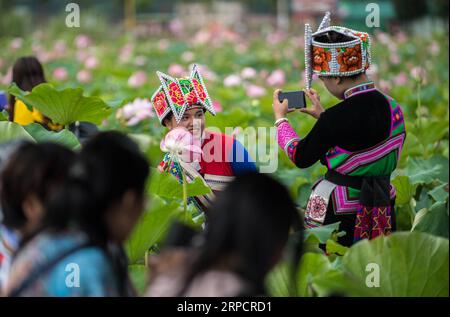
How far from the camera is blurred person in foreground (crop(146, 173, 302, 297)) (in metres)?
1.42

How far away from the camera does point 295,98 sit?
2.51 meters

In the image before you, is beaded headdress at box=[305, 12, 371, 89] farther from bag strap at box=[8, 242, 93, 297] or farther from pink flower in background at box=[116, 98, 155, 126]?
pink flower in background at box=[116, 98, 155, 126]

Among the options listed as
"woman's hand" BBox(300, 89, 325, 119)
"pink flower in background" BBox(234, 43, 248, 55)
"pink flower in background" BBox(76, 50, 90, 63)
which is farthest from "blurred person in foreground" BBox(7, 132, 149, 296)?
"pink flower in background" BBox(234, 43, 248, 55)

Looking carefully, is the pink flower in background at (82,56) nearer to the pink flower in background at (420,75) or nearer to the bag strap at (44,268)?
the pink flower in background at (420,75)

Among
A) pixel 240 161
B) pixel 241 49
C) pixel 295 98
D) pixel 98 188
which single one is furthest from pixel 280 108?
pixel 241 49

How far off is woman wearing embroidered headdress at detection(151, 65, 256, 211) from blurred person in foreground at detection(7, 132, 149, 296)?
96 centimetres

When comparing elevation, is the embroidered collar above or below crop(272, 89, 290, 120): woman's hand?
above

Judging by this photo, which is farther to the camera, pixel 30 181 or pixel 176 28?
pixel 176 28

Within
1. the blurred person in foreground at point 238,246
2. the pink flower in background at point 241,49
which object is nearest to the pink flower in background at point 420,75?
the blurred person in foreground at point 238,246

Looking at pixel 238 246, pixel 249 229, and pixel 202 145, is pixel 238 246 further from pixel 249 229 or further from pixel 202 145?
pixel 202 145

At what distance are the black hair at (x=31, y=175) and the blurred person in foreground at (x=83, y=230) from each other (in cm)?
2

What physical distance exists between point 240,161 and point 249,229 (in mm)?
1114

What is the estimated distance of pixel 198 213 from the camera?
2.68 meters

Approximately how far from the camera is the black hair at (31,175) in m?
1.51
